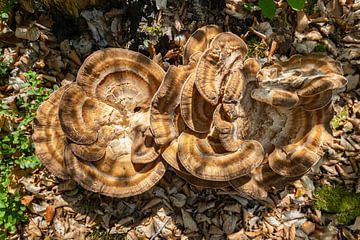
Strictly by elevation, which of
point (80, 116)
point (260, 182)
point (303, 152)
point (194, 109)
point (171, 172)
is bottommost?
point (171, 172)

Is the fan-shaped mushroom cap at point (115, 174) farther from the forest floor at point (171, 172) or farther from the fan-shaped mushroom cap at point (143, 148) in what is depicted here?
the forest floor at point (171, 172)

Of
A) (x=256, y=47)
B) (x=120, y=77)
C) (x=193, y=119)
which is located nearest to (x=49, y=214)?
(x=120, y=77)

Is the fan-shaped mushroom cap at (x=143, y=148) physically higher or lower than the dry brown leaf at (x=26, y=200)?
higher

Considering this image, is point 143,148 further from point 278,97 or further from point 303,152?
point 303,152

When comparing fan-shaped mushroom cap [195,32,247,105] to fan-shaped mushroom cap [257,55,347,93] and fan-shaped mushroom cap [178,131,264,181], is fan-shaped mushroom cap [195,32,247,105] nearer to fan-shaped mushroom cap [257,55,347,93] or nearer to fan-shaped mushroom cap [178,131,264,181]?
fan-shaped mushroom cap [257,55,347,93]

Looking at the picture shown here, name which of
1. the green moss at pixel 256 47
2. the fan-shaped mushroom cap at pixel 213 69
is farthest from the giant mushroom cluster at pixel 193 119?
the green moss at pixel 256 47

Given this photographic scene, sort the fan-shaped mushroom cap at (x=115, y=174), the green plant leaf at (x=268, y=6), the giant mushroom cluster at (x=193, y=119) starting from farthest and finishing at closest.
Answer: the fan-shaped mushroom cap at (x=115, y=174)
the giant mushroom cluster at (x=193, y=119)
the green plant leaf at (x=268, y=6)

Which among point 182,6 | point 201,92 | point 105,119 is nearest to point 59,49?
point 105,119
